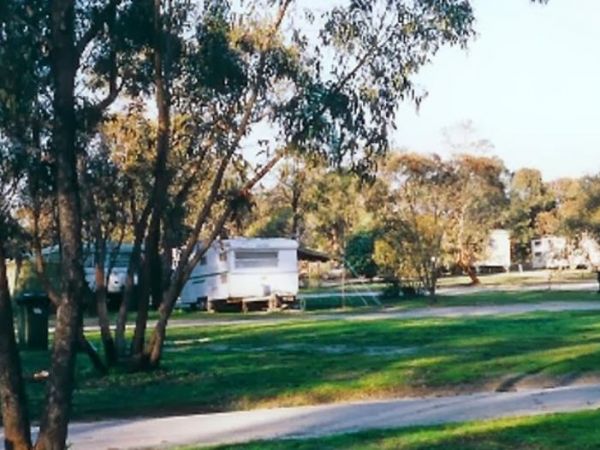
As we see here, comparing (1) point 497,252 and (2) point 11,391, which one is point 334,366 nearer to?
(2) point 11,391

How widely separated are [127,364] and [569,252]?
5383 cm

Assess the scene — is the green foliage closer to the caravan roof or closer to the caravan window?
the caravan roof

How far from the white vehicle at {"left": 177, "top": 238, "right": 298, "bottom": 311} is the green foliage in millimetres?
15296

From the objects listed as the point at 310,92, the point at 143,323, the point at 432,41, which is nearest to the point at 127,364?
the point at 143,323

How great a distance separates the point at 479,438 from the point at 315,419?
2.53 m

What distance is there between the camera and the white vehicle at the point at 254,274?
44000mm

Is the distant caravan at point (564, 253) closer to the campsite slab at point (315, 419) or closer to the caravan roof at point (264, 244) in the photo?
the caravan roof at point (264, 244)

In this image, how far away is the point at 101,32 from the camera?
13453 mm

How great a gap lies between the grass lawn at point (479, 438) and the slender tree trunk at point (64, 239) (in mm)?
2270

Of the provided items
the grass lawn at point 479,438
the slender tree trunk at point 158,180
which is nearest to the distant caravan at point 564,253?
the slender tree trunk at point 158,180

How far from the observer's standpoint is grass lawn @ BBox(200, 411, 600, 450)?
394 inches

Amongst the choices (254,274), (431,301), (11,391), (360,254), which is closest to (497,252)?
(360,254)

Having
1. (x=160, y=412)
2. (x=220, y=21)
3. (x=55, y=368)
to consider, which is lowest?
(x=160, y=412)

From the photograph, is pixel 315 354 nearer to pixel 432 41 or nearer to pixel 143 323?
pixel 143 323
